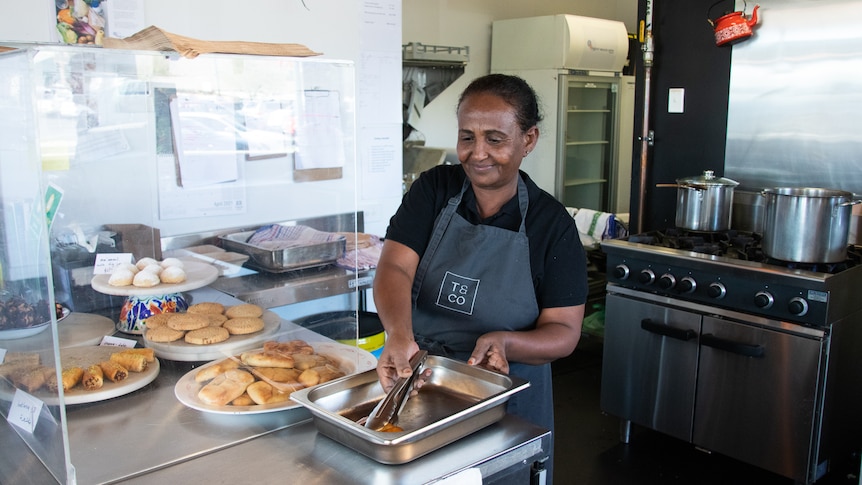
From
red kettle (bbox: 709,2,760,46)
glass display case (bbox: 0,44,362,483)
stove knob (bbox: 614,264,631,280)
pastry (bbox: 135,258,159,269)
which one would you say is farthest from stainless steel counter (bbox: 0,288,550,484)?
red kettle (bbox: 709,2,760,46)

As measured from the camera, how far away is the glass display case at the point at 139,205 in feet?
4.64

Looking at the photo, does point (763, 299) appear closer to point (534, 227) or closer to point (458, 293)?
point (534, 227)

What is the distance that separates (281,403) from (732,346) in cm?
212

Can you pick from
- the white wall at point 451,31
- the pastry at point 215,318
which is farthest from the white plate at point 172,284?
the white wall at point 451,31

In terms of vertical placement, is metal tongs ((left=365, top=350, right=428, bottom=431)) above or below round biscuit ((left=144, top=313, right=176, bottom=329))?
below

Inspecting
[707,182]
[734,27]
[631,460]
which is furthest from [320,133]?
[734,27]

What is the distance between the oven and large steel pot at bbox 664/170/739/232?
0.06m

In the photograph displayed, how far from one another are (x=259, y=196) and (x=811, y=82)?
2.65 m

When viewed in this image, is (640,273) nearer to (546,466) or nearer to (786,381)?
(786,381)

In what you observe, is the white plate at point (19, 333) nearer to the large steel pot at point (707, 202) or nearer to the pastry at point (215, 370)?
the pastry at point (215, 370)

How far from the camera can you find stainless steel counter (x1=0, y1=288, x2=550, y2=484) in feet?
4.16

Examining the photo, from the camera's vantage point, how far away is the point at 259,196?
2242 mm

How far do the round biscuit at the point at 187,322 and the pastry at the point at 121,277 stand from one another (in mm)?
141

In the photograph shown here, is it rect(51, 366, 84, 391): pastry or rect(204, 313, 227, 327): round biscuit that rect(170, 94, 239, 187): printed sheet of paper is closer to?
rect(204, 313, 227, 327): round biscuit
